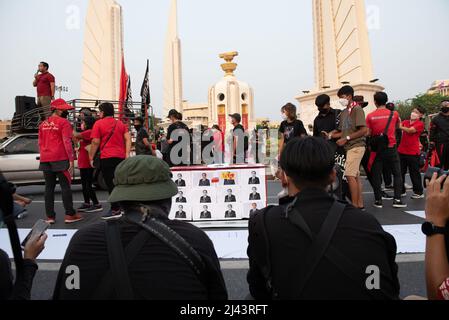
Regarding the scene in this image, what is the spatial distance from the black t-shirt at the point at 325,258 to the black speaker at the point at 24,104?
42.2ft

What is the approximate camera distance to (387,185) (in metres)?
8.29

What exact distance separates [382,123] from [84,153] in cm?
517

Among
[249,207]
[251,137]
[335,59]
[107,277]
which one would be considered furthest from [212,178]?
[335,59]

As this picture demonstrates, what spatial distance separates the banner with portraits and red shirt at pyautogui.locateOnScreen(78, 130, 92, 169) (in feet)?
7.25

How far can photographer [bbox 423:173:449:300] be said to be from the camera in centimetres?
159

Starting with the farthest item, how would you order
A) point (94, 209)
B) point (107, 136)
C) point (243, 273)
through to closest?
point (94, 209) → point (107, 136) → point (243, 273)

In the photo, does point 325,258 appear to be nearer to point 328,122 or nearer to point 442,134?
point 328,122

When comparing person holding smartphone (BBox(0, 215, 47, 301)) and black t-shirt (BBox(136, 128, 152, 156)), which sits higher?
black t-shirt (BBox(136, 128, 152, 156))

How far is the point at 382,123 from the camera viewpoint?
253 inches

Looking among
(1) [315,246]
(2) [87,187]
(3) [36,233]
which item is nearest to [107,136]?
(2) [87,187]

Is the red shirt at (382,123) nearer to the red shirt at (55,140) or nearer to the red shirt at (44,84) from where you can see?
the red shirt at (55,140)

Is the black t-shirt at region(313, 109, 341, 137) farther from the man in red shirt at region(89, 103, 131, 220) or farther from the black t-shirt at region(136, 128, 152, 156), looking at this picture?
the black t-shirt at region(136, 128, 152, 156)

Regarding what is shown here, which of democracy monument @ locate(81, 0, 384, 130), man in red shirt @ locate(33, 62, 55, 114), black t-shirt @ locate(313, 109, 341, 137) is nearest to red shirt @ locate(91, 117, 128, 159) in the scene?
black t-shirt @ locate(313, 109, 341, 137)

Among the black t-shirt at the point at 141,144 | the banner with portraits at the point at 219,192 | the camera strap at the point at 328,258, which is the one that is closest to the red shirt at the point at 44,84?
the black t-shirt at the point at 141,144
